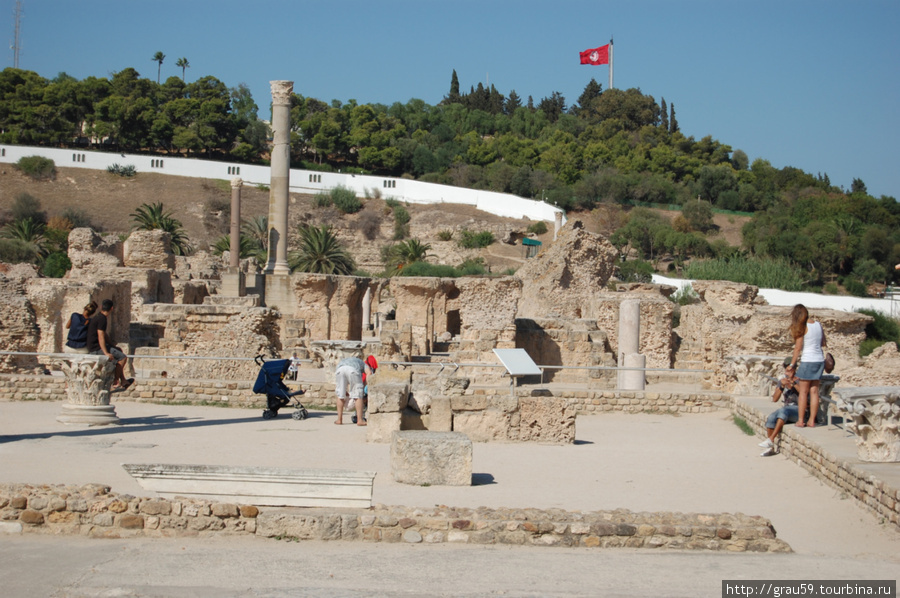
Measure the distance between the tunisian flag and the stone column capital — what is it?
73654 mm

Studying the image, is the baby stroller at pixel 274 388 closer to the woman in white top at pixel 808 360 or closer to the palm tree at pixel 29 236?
the woman in white top at pixel 808 360

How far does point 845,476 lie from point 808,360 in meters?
2.02

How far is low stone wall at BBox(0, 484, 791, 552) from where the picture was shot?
240 inches

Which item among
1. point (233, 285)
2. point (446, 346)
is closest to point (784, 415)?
point (446, 346)

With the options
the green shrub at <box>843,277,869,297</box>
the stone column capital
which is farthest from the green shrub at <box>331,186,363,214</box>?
the stone column capital

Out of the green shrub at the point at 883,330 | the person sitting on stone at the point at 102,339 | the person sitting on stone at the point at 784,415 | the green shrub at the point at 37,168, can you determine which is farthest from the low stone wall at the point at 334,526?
the green shrub at the point at 37,168

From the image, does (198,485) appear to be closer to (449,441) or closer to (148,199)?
(449,441)

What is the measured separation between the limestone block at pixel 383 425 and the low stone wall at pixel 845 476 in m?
4.43

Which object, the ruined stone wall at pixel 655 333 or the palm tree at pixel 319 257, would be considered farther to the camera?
the palm tree at pixel 319 257

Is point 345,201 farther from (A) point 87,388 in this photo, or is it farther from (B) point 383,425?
(B) point 383,425

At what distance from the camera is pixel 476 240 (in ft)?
194

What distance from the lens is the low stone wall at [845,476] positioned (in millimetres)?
6859

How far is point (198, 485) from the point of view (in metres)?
6.36

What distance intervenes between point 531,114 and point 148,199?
56.3 metres
